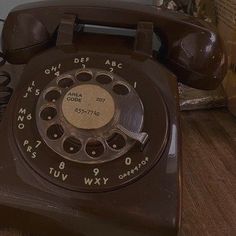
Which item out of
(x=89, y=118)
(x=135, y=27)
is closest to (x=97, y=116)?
(x=89, y=118)

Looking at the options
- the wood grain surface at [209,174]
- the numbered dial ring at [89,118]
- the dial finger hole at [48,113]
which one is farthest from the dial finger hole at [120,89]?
the wood grain surface at [209,174]

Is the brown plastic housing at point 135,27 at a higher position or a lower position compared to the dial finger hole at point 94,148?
higher

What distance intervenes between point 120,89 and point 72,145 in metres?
0.12

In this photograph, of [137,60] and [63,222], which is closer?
[63,222]

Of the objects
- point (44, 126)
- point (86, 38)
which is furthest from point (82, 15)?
point (44, 126)

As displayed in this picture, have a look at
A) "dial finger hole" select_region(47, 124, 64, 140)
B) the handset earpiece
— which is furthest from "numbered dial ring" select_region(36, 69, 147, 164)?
the handset earpiece

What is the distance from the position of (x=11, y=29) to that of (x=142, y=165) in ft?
1.24

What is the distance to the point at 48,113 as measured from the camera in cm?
59

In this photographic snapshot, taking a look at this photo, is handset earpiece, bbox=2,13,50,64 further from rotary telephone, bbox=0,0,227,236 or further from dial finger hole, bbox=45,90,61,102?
dial finger hole, bbox=45,90,61,102

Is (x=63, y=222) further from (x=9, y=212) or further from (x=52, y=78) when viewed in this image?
(x=52, y=78)

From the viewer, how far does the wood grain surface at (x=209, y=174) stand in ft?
2.04

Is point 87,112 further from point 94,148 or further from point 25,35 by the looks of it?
point 25,35

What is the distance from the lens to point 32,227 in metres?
0.54

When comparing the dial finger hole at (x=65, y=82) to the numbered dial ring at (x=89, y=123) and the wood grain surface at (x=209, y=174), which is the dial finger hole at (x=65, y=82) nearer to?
the numbered dial ring at (x=89, y=123)
